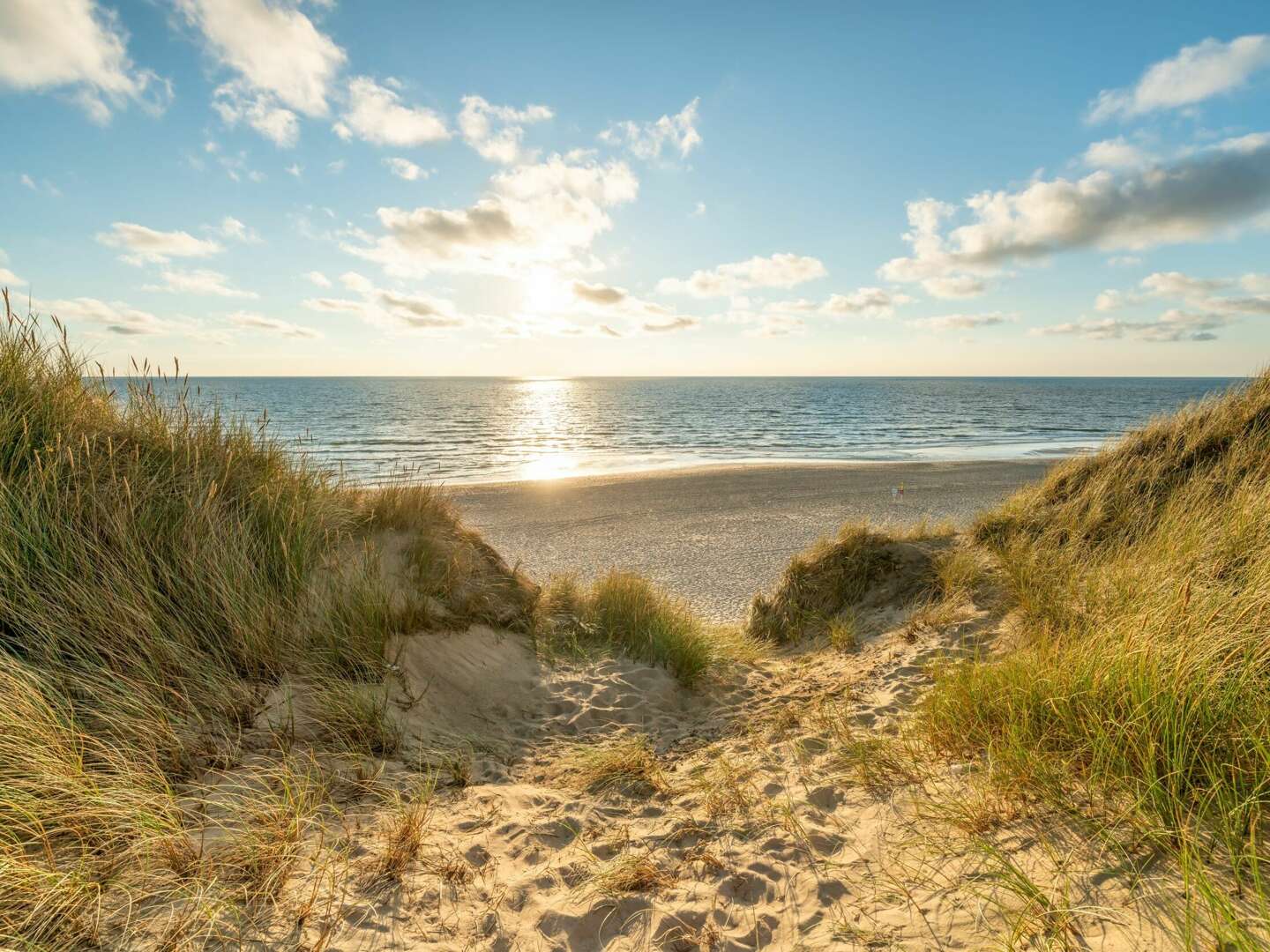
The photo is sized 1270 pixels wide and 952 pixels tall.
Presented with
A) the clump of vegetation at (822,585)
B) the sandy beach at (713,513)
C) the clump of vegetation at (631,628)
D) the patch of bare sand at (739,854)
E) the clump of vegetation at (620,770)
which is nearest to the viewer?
the patch of bare sand at (739,854)

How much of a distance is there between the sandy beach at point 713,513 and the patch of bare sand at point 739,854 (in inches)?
183

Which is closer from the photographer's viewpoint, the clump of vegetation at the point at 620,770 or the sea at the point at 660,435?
the clump of vegetation at the point at 620,770

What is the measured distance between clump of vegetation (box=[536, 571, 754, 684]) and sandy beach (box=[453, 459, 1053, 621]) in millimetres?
1891

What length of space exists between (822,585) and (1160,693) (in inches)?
198

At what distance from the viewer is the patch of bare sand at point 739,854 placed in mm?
2438

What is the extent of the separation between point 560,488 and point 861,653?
52.8 feet

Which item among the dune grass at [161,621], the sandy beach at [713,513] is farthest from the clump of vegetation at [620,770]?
the sandy beach at [713,513]

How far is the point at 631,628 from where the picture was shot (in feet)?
23.0

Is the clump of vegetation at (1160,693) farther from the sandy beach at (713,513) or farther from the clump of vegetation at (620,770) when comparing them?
the sandy beach at (713,513)

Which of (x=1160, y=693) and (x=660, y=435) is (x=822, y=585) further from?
(x=660, y=435)

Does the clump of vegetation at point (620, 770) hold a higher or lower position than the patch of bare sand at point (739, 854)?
lower

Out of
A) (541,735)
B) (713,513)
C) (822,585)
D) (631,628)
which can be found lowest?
(713,513)

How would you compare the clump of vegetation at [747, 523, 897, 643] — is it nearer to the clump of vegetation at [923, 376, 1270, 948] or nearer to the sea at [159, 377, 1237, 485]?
the clump of vegetation at [923, 376, 1270, 948]

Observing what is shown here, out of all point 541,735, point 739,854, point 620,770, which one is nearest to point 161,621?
point 541,735
